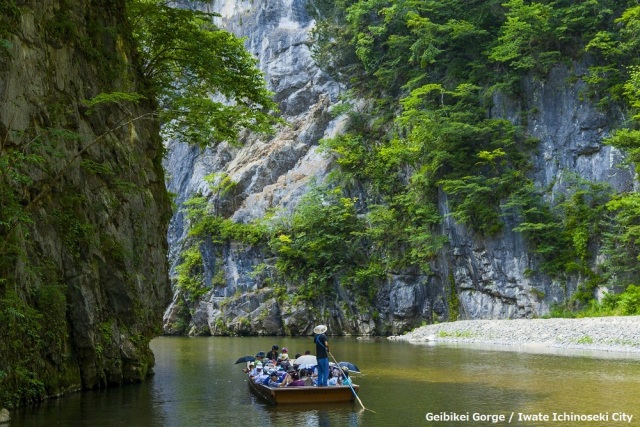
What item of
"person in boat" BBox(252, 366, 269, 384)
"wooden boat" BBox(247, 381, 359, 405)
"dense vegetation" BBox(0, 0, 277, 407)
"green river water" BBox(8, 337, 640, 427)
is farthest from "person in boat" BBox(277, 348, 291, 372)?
"dense vegetation" BBox(0, 0, 277, 407)

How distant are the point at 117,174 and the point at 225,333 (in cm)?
3071

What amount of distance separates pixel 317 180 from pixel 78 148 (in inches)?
1303

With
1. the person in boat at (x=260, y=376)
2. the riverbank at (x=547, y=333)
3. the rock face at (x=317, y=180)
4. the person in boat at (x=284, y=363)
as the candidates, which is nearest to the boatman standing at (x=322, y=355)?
the person in boat at (x=260, y=376)

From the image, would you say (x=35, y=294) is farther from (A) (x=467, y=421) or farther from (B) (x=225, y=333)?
(B) (x=225, y=333)

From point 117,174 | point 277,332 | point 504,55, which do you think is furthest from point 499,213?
point 117,174

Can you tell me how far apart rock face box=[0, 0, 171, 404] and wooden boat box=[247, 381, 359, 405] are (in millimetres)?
5019

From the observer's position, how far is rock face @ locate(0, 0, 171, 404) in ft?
41.4

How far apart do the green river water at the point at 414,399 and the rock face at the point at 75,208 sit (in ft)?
3.54

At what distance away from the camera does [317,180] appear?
48.8 metres

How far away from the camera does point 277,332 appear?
145 ft

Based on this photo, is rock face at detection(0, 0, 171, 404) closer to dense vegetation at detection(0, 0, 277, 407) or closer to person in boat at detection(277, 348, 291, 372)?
dense vegetation at detection(0, 0, 277, 407)

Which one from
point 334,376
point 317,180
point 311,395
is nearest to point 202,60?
point 334,376

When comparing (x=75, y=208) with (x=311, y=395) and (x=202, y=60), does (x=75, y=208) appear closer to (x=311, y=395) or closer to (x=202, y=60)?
(x=202, y=60)

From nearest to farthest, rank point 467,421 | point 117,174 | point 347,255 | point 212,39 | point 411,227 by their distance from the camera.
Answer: point 467,421 → point 117,174 → point 212,39 → point 411,227 → point 347,255
